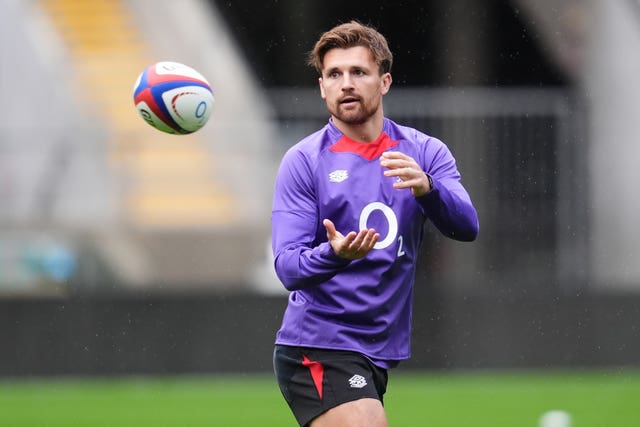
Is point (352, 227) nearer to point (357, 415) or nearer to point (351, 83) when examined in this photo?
point (351, 83)

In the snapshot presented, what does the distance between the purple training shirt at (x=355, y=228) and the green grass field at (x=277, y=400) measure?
4.23 m

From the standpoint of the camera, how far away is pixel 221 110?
50.6 ft

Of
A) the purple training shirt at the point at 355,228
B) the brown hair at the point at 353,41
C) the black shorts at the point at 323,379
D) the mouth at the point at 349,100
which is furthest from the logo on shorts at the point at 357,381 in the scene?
the brown hair at the point at 353,41

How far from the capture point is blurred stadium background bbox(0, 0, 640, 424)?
1184cm

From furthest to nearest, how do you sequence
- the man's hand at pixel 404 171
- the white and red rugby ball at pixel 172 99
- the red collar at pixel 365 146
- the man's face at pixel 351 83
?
the white and red rugby ball at pixel 172 99 → the red collar at pixel 365 146 → the man's face at pixel 351 83 → the man's hand at pixel 404 171

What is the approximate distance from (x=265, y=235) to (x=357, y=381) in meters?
7.93

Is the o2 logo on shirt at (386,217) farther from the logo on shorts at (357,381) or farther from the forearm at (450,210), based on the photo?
the logo on shorts at (357,381)

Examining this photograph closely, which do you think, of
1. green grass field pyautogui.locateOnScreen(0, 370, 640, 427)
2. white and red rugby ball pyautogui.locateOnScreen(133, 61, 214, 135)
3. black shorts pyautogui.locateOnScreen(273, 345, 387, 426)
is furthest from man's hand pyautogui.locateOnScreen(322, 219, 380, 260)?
green grass field pyautogui.locateOnScreen(0, 370, 640, 427)

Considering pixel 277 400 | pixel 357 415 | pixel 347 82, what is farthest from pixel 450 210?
pixel 277 400

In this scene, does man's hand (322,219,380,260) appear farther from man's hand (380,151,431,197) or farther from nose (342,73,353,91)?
nose (342,73,353,91)

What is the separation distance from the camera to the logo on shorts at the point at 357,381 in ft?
16.3

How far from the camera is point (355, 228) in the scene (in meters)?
5.09

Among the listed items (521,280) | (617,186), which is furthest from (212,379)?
(617,186)

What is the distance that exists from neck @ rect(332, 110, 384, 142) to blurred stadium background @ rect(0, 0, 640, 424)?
17.7 feet
